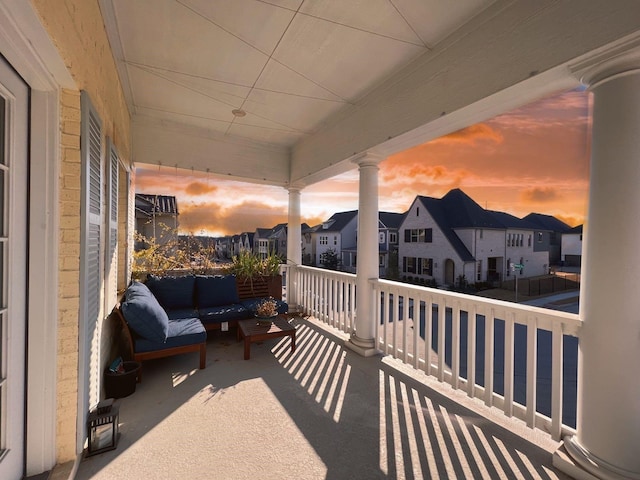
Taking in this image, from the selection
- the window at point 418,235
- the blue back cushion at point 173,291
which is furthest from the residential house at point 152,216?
the window at point 418,235

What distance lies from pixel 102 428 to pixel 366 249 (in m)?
2.97

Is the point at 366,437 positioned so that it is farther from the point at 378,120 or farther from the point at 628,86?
the point at 378,120

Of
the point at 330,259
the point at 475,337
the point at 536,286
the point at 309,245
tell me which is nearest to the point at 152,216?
the point at 475,337

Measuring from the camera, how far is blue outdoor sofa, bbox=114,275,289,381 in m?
2.79

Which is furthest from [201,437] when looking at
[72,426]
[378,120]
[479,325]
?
[479,325]

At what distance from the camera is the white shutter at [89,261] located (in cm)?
168

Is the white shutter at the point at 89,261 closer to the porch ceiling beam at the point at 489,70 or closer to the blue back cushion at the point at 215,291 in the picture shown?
the blue back cushion at the point at 215,291

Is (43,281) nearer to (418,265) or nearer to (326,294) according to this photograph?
(326,294)

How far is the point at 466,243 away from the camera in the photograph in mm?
16062

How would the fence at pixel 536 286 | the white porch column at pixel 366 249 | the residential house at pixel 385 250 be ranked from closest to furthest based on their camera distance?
1. the white porch column at pixel 366 249
2. the fence at pixel 536 286
3. the residential house at pixel 385 250

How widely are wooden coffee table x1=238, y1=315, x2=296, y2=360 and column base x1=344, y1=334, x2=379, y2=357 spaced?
2.49 feet

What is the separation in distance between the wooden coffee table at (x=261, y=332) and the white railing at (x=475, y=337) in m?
0.93

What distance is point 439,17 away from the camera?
88.0 inches

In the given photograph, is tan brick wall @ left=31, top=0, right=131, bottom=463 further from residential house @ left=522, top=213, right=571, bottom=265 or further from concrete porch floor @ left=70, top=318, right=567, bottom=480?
residential house @ left=522, top=213, right=571, bottom=265
